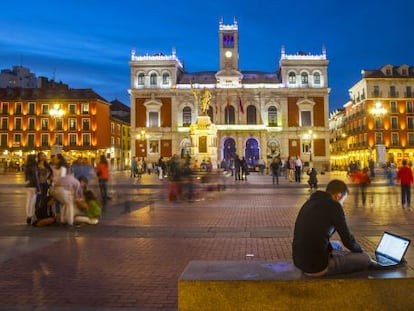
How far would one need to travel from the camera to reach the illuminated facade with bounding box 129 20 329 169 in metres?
65.9

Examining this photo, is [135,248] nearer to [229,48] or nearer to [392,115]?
[229,48]

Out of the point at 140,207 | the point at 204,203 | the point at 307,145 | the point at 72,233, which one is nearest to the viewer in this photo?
the point at 72,233

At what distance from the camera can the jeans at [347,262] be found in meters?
4.14

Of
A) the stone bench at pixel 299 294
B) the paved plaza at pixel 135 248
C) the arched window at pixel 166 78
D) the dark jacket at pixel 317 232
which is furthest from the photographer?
the arched window at pixel 166 78

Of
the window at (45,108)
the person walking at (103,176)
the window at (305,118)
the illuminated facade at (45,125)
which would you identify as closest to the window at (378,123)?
the window at (305,118)

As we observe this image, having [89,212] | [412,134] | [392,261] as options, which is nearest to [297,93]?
[412,134]

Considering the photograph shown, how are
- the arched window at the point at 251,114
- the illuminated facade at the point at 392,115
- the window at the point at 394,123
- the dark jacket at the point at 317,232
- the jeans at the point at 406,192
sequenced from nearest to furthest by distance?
the dark jacket at the point at 317,232
the jeans at the point at 406,192
the arched window at the point at 251,114
the illuminated facade at the point at 392,115
the window at the point at 394,123

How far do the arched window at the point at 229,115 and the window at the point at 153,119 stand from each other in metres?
9.87

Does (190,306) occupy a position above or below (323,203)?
below

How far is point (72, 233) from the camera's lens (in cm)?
987

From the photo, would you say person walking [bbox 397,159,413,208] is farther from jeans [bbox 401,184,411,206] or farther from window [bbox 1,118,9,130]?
window [bbox 1,118,9,130]

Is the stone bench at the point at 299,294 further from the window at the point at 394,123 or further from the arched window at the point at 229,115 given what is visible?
the window at the point at 394,123

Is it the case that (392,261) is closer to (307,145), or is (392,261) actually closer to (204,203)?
(204,203)

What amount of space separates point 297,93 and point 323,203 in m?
64.1
